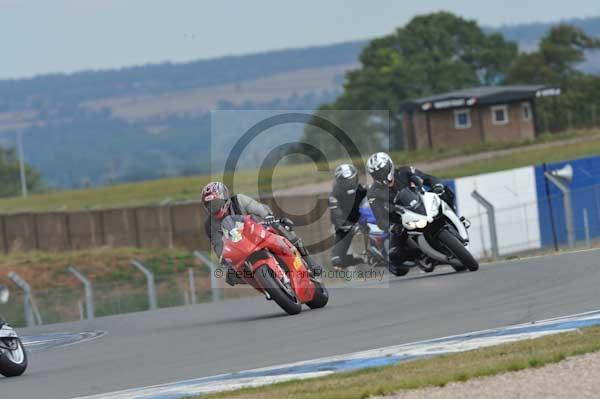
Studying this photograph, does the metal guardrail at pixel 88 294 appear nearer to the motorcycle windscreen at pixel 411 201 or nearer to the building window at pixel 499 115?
the motorcycle windscreen at pixel 411 201

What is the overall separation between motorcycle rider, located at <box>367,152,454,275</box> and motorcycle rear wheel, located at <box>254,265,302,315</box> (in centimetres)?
311

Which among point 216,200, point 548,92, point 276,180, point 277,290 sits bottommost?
point 277,290

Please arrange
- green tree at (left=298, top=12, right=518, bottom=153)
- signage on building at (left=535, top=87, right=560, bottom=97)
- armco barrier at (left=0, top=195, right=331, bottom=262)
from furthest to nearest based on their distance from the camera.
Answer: green tree at (left=298, top=12, right=518, bottom=153)
signage on building at (left=535, top=87, right=560, bottom=97)
armco barrier at (left=0, top=195, right=331, bottom=262)

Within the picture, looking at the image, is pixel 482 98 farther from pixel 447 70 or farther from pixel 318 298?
pixel 318 298

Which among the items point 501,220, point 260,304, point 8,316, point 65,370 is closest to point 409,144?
point 501,220

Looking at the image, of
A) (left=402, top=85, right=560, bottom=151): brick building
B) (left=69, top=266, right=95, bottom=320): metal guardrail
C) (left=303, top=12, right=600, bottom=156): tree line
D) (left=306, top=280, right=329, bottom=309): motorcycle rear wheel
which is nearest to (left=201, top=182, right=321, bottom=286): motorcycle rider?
(left=306, top=280, right=329, bottom=309): motorcycle rear wheel

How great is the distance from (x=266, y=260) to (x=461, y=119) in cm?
5113

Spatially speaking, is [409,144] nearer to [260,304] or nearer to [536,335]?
[260,304]

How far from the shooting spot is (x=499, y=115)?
2549 inches

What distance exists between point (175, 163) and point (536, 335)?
162 metres

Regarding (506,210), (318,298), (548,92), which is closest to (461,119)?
(548,92)

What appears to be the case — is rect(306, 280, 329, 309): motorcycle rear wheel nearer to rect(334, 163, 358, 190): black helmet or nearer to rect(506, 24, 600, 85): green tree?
rect(334, 163, 358, 190): black helmet

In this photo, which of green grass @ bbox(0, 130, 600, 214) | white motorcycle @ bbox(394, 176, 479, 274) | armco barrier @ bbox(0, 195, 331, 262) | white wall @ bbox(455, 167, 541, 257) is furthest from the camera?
green grass @ bbox(0, 130, 600, 214)

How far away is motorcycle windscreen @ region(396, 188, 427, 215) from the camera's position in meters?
17.4
